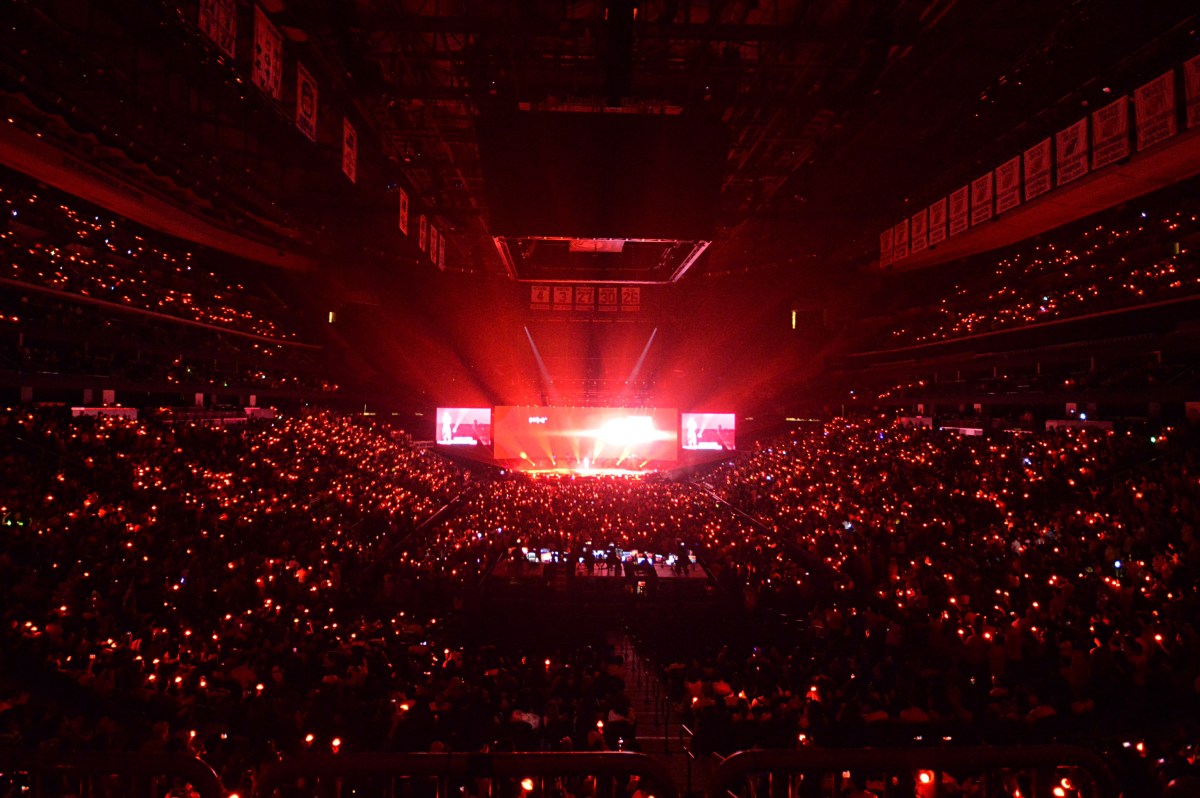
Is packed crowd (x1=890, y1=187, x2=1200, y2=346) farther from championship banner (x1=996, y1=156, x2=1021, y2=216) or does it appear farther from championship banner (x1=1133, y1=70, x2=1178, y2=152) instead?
championship banner (x1=1133, y1=70, x2=1178, y2=152)

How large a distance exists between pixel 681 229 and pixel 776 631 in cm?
806

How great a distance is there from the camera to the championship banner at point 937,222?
1258cm

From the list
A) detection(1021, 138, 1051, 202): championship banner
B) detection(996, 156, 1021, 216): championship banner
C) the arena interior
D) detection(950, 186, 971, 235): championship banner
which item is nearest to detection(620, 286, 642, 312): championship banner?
the arena interior

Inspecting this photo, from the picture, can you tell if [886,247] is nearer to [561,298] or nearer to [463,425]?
[561,298]

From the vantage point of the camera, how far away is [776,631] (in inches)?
452

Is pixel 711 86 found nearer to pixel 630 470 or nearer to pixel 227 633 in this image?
pixel 227 633

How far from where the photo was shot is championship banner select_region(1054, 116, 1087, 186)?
9.45 meters

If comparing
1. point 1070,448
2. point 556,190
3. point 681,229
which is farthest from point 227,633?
point 1070,448

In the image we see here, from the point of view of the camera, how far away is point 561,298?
18.2 metres

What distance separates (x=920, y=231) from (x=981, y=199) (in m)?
1.92

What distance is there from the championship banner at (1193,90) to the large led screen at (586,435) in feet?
69.4

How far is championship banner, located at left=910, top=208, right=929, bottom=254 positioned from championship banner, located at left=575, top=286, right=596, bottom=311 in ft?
25.6

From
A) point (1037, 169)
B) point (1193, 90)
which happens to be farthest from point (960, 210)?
point (1193, 90)

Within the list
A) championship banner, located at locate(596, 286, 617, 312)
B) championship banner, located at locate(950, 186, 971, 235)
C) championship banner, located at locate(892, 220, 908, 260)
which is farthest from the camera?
championship banner, located at locate(596, 286, 617, 312)
